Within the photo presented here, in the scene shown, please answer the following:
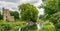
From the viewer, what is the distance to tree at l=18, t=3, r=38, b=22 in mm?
29578

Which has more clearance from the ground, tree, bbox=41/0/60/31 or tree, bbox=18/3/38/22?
tree, bbox=41/0/60/31

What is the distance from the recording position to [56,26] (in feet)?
37.1

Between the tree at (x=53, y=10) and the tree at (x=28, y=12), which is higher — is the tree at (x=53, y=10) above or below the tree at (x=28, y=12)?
above

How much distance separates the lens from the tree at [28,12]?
29.6m

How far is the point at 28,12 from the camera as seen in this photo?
98.0 feet

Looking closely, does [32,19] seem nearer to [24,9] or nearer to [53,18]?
[24,9]

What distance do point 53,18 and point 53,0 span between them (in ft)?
4.97

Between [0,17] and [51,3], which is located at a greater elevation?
[51,3]

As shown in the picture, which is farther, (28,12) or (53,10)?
(28,12)

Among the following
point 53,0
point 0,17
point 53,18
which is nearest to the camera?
point 53,18

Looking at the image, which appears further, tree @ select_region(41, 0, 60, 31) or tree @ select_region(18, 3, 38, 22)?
tree @ select_region(18, 3, 38, 22)

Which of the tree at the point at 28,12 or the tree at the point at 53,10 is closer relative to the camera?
the tree at the point at 53,10

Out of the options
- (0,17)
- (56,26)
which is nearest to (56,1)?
(56,26)

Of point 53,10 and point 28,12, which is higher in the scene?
point 53,10
